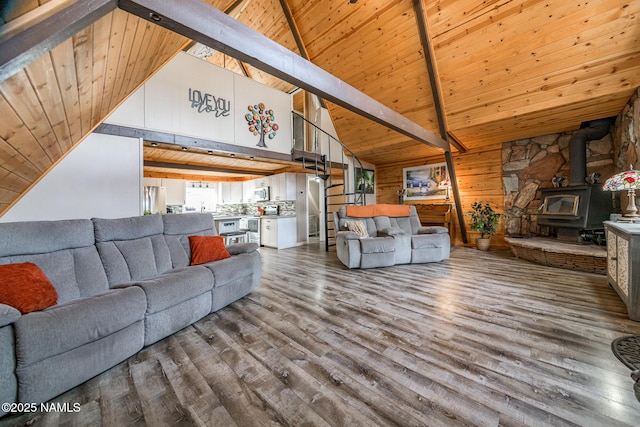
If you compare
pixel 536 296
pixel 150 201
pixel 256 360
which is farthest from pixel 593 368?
pixel 150 201

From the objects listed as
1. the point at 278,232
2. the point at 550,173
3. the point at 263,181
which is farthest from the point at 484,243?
the point at 263,181

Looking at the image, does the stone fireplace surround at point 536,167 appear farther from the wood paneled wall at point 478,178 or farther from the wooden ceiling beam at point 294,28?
the wooden ceiling beam at point 294,28

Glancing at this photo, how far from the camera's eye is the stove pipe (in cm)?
403

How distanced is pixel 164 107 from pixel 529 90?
5590mm

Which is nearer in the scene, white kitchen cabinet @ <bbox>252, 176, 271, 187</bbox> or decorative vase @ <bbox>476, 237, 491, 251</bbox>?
decorative vase @ <bbox>476, 237, 491, 251</bbox>

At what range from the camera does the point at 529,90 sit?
362cm

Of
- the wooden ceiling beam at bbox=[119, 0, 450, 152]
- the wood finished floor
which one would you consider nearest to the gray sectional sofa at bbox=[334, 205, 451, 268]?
the wood finished floor

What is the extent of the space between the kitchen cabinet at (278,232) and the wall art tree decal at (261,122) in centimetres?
206

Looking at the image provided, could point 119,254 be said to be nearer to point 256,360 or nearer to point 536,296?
point 256,360

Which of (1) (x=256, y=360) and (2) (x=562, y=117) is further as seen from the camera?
(2) (x=562, y=117)

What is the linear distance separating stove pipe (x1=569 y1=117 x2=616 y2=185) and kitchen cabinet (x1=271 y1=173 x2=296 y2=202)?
5692 millimetres

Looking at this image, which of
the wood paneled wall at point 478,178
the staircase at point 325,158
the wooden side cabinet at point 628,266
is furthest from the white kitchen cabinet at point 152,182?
the wooden side cabinet at point 628,266

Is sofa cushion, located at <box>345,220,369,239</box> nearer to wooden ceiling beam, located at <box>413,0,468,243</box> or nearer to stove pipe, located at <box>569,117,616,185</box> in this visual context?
wooden ceiling beam, located at <box>413,0,468,243</box>

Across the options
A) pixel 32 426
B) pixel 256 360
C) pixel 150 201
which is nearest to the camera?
pixel 32 426
